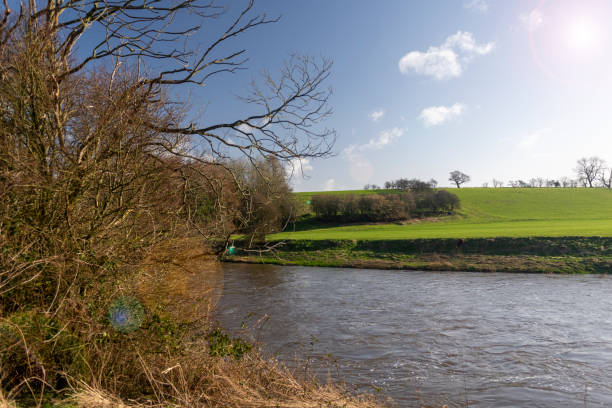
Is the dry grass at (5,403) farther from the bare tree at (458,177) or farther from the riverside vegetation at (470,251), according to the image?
the bare tree at (458,177)

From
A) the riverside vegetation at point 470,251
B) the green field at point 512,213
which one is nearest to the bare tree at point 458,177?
the green field at point 512,213

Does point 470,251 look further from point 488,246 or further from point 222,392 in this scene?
point 222,392

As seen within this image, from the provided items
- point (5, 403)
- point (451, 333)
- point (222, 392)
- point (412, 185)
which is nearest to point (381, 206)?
point (412, 185)

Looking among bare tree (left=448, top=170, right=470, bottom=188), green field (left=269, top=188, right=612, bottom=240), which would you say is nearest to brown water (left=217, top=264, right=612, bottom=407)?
green field (left=269, top=188, right=612, bottom=240)

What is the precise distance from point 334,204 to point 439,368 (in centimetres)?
4871

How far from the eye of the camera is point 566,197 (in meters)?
70.1

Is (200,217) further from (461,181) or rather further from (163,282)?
(461,181)

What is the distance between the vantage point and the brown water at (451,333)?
8.54 metres

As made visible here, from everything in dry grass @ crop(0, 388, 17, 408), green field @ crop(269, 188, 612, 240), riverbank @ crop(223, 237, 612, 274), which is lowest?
riverbank @ crop(223, 237, 612, 274)

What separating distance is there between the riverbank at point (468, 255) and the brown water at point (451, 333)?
3.10 metres

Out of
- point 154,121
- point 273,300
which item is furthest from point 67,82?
point 273,300

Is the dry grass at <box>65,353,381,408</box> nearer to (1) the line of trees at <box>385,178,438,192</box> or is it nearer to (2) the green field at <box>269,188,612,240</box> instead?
(2) the green field at <box>269,188,612,240</box>

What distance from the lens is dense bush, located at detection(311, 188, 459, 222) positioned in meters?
56.0

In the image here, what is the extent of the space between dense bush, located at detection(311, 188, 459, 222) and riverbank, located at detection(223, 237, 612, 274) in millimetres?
21910
